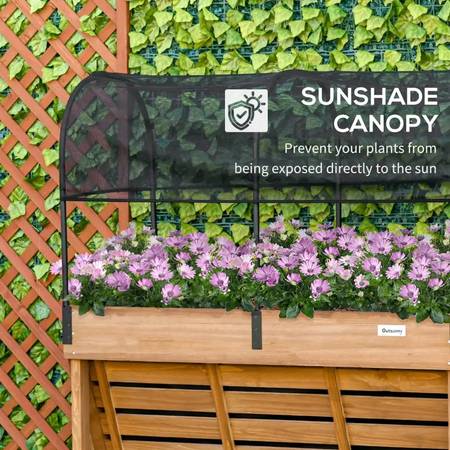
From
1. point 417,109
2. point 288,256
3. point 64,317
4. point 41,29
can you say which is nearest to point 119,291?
point 64,317

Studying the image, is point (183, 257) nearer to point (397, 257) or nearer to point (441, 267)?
point (397, 257)

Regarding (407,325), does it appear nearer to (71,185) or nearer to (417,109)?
(417,109)

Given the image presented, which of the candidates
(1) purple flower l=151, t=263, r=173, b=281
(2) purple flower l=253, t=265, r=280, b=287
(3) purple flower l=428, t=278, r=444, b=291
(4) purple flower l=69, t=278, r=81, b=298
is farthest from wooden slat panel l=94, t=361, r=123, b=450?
(3) purple flower l=428, t=278, r=444, b=291

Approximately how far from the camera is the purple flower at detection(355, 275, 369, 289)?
325cm

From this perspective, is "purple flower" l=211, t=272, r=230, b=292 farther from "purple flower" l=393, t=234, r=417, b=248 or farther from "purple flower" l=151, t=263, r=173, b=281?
"purple flower" l=393, t=234, r=417, b=248

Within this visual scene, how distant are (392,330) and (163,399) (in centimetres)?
75

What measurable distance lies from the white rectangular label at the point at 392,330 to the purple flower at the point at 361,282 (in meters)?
0.13

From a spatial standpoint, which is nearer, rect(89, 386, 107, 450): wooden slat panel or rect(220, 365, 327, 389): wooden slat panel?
rect(220, 365, 327, 389): wooden slat panel

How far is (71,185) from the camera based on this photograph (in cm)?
359

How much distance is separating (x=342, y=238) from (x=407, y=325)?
1.52ft

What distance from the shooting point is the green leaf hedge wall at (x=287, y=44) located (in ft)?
13.7

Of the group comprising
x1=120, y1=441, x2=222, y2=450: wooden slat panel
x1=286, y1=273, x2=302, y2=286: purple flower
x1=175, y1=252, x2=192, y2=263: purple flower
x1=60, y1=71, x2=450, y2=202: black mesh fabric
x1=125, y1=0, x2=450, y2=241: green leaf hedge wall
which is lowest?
x1=120, y1=441, x2=222, y2=450: wooden slat panel

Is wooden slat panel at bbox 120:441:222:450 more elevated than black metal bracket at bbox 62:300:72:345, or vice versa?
black metal bracket at bbox 62:300:72:345

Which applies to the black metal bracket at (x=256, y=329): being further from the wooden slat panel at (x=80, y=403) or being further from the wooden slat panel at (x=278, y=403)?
the wooden slat panel at (x=80, y=403)
